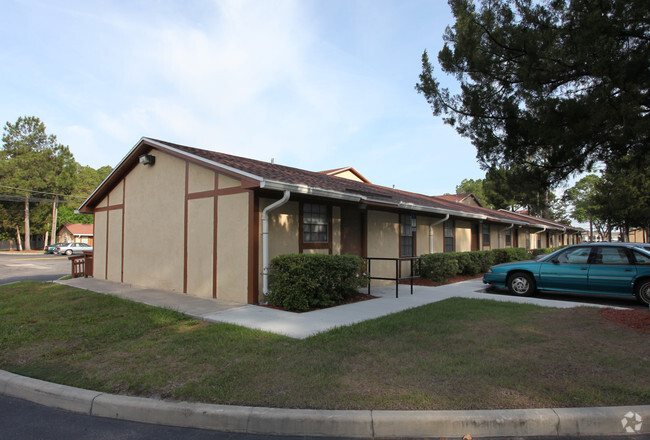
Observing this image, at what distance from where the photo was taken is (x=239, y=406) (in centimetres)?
336

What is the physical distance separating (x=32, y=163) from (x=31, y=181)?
2.39 m

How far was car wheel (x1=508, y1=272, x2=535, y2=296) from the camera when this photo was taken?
31.5 ft

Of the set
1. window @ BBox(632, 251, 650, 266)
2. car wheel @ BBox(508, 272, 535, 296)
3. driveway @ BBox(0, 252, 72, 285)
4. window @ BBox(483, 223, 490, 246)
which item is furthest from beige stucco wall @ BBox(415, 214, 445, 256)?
driveway @ BBox(0, 252, 72, 285)

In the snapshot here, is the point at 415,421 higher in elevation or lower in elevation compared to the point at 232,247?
lower

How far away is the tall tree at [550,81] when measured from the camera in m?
5.37

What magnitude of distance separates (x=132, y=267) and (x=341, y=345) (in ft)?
31.1

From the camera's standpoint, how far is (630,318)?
6.39m

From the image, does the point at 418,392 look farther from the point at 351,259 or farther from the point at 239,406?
the point at 351,259

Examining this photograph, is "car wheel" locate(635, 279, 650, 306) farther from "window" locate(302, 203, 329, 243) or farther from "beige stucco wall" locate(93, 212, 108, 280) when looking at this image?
"beige stucco wall" locate(93, 212, 108, 280)

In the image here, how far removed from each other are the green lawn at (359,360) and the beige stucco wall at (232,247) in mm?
1722

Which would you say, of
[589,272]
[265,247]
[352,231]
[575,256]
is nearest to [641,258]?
[589,272]

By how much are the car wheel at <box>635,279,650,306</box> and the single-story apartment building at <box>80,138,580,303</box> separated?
6.03 metres

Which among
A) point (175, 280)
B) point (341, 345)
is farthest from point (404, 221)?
point (341, 345)

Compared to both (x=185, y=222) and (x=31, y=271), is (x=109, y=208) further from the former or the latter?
(x=31, y=271)
